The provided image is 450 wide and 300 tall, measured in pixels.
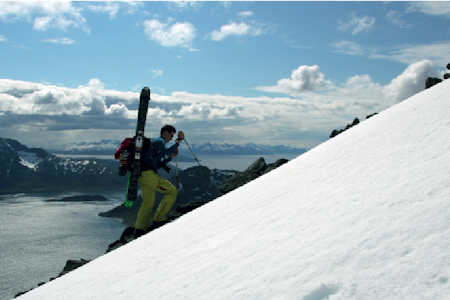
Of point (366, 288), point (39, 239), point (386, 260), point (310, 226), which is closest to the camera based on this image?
point (366, 288)

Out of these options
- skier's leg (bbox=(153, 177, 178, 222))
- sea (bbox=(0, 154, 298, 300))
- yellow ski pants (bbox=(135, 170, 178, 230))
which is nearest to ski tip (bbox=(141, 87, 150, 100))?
yellow ski pants (bbox=(135, 170, 178, 230))

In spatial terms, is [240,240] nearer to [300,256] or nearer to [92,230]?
[300,256]

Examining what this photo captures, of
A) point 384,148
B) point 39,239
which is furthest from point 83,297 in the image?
point 39,239

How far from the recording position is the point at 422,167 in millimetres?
4586

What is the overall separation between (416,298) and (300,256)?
4.20ft

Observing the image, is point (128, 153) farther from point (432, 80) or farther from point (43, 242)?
point (43, 242)

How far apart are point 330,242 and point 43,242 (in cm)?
16517

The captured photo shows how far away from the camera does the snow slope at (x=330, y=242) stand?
2.77 metres

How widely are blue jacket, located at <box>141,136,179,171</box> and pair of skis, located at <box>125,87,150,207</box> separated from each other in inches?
10.2

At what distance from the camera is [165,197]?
10820 millimetres

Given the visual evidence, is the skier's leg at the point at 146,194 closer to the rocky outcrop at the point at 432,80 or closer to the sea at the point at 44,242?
the rocky outcrop at the point at 432,80

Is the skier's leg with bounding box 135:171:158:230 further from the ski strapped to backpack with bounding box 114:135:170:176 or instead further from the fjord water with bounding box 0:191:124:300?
the fjord water with bounding box 0:191:124:300

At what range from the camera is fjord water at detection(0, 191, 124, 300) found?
3814 inches

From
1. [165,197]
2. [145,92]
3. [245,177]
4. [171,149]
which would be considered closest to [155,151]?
[171,149]
